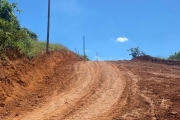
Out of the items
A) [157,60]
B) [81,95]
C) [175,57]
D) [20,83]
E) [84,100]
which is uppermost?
[175,57]

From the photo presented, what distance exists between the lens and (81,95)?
9039mm

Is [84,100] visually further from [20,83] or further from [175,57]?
[175,57]

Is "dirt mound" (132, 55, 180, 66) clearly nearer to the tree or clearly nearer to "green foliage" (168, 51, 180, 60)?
"green foliage" (168, 51, 180, 60)

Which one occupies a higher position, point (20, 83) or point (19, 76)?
point (19, 76)

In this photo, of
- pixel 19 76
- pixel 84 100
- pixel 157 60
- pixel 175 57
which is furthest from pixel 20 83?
pixel 175 57

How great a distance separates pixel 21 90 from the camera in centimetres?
955

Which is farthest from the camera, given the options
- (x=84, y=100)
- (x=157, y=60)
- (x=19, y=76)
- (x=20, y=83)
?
(x=157, y=60)

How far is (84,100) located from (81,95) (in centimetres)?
61

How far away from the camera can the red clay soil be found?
23.0ft

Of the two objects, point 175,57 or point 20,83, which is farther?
point 175,57

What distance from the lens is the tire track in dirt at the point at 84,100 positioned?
697cm

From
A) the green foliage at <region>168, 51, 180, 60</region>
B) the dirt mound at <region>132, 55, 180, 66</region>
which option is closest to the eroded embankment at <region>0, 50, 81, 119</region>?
the dirt mound at <region>132, 55, 180, 66</region>

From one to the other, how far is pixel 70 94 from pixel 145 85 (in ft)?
10.4

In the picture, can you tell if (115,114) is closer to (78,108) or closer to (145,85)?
(78,108)
